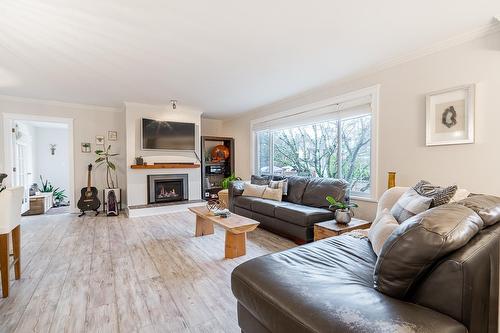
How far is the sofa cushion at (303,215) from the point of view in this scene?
3.05 meters

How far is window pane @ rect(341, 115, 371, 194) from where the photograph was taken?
139 inches

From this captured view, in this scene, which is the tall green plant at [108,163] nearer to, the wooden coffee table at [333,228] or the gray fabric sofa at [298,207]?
the gray fabric sofa at [298,207]

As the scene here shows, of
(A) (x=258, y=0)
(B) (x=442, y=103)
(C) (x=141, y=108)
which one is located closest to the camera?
(A) (x=258, y=0)

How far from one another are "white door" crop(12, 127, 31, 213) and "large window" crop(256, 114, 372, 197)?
193 inches

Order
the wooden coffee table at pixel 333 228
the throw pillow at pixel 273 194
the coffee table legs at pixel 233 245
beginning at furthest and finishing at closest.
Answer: the throw pillow at pixel 273 194 → the coffee table legs at pixel 233 245 → the wooden coffee table at pixel 333 228

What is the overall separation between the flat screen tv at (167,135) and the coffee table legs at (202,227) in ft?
8.17

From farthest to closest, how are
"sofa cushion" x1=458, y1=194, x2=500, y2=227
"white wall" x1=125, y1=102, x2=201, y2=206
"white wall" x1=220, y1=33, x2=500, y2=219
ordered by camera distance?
"white wall" x1=125, y1=102, x2=201, y2=206, "white wall" x1=220, y1=33, x2=500, y2=219, "sofa cushion" x1=458, y1=194, x2=500, y2=227

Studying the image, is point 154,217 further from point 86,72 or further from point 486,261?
point 486,261

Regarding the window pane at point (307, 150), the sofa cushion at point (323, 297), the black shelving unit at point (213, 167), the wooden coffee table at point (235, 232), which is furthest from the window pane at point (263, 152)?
the sofa cushion at point (323, 297)

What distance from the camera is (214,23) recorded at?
2.17 m

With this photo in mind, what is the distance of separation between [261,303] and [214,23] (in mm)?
2205

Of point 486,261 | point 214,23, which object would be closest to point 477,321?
point 486,261

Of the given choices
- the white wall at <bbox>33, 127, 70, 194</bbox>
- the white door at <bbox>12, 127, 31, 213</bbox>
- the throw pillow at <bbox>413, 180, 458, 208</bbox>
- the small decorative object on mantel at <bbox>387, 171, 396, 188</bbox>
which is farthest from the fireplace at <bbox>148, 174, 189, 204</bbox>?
the throw pillow at <bbox>413, 180, 458, 208</bbox>

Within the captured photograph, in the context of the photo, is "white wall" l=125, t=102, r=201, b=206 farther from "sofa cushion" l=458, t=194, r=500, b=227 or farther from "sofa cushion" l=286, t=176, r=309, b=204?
"sofa cushion" l=458, t=194, r=500, b=227
